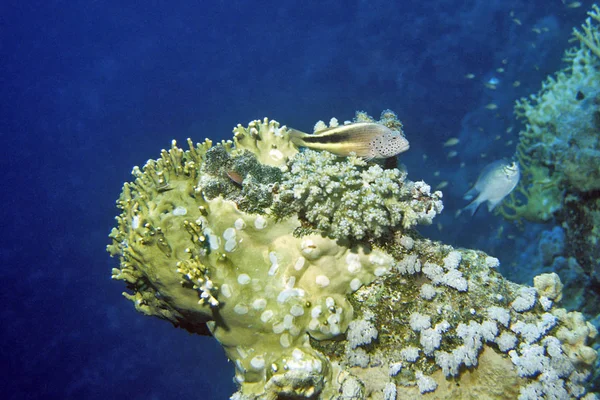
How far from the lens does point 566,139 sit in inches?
325

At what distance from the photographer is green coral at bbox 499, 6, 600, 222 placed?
7.75 metres

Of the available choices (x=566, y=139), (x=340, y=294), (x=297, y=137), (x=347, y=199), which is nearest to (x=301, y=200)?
(x=347, y=199)

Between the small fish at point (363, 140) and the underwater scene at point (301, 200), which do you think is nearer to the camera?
the underwater scene at point (301, 200)

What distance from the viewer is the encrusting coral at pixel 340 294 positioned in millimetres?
2949

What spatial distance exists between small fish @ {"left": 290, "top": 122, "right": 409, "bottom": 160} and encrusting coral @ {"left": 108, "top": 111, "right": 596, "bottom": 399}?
0.18 metres

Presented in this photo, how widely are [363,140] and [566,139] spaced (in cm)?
761

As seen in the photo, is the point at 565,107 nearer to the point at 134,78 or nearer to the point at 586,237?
the point at 586,237

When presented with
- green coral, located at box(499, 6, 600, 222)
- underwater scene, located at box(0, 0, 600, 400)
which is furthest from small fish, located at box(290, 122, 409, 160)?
green coral, located at box(499, 6, 600, 222)

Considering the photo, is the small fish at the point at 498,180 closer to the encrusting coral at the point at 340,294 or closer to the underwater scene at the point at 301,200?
the underwater scene at the point at 301,200

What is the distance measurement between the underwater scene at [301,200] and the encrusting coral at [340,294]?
0.02 metres

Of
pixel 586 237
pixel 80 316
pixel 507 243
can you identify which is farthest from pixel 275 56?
pixel 586 237

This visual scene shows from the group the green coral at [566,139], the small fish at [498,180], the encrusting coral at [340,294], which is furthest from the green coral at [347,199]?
the green coral at [566,139]

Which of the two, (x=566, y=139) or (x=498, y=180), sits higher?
(x=498, y=180)

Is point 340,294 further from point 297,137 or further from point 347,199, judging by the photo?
point 297,137
